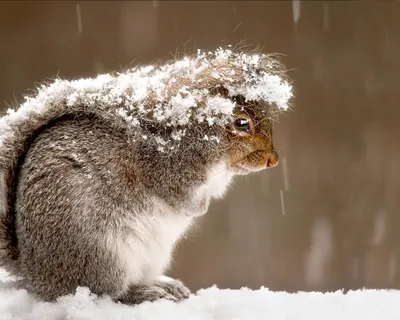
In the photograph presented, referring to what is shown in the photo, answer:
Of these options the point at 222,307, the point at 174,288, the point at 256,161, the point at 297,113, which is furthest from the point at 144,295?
the point at 297,113

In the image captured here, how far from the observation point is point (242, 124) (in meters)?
2.84

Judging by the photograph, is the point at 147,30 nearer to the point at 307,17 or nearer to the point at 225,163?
the point at 307,17

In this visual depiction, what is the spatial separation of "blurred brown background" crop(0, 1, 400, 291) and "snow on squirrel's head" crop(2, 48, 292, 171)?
3.29 meters

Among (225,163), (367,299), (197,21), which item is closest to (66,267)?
(225,163)

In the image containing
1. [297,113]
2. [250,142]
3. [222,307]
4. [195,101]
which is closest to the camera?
[222,307]

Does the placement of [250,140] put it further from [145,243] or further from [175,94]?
[145,243]

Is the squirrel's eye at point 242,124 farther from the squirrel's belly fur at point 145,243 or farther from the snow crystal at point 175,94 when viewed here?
the squirrel's belly fur at point 145,243

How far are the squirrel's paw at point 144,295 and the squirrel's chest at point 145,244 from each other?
37 mm

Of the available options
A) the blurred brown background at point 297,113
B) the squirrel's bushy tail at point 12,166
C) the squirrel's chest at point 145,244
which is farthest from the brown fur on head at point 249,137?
the blurred brown background at point 297,113

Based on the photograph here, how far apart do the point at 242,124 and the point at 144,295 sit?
0.75 m

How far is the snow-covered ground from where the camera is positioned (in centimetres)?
248

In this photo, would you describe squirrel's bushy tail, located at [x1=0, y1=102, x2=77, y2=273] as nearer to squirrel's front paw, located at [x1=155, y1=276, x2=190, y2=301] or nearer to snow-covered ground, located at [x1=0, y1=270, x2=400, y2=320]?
snow-covered ground, located at [x1=0, y1=270, x2=400, y2=320]

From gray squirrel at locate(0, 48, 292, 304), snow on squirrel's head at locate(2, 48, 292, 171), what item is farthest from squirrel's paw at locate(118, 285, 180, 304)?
snow on squirrel's head at locate(2, 48, 292, 171)

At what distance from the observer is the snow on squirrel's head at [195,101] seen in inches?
107
